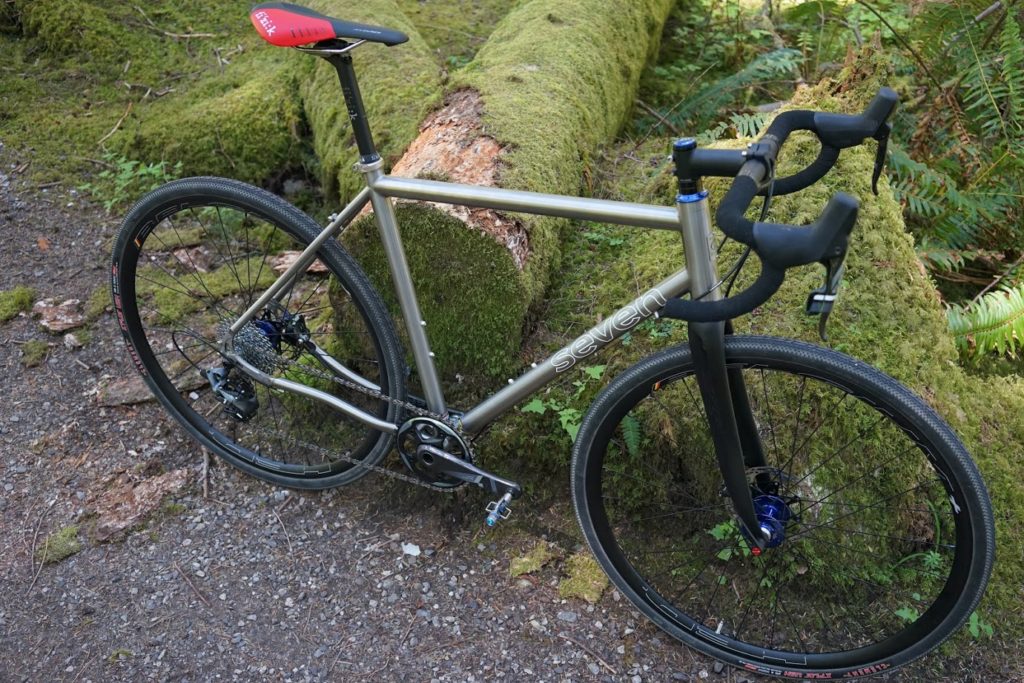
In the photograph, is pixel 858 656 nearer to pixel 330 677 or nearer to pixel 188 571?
pixel 330 677

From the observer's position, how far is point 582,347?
2434 mm

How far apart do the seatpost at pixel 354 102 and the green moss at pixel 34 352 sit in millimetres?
2619

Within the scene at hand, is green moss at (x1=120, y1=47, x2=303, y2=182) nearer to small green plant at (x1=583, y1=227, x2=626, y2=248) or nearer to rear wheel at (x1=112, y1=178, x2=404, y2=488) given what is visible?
rear wheel at (x1=112, y1=178, x2=404, y2=488)

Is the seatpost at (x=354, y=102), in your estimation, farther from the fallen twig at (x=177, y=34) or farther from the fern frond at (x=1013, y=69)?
the fallen twig at (x=177, y=34)

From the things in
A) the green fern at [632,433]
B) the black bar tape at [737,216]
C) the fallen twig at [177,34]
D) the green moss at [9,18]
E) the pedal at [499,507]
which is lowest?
the pedal at [499,507]

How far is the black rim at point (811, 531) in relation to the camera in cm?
256

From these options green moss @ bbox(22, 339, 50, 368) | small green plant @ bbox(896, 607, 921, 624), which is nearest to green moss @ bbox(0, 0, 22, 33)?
green moss @ bbox(22, 339, 50, 368)

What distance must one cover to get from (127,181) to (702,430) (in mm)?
4295

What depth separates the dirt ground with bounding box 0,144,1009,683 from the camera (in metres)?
2.69

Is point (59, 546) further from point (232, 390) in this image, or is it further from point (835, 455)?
point (835, 455)

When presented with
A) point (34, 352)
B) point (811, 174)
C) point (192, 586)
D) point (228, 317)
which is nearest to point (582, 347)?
point (811, 174)

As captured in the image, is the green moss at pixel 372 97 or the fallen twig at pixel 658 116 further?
the fallen twig at pixel 658 116

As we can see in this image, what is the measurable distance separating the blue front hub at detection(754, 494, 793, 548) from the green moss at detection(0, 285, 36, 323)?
13.5 ft

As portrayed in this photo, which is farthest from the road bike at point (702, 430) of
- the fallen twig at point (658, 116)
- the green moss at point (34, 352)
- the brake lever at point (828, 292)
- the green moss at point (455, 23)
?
the green moss at point (455, 23)
